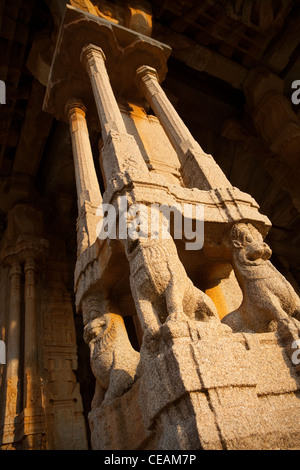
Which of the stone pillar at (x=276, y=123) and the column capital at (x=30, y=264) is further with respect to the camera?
the column capital at (x=30, y=264)

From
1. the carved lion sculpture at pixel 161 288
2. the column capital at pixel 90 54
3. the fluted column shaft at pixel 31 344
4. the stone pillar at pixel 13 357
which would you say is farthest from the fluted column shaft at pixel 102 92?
the stone pillar at pixel 13 357

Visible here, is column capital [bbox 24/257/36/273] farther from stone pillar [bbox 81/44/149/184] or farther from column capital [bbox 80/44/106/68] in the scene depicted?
column capital [bbox 80/44/106/68]

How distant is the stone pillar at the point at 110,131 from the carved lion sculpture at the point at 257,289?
3.90 ft

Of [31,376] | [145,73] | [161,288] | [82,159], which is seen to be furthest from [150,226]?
[31,376]

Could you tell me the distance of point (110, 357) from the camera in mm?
3104

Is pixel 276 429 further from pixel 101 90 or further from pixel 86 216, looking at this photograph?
pixel 101 90

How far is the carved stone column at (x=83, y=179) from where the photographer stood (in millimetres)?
4293

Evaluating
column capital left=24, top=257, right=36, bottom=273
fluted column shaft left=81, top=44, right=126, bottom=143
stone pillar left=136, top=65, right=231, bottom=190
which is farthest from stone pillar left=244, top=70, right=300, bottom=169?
column capital left=24, top=257, right=36, bottom=273

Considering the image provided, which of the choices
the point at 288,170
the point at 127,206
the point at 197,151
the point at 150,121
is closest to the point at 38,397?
the point at 127,206

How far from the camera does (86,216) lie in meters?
4.34

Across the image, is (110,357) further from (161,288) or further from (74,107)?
(74,107)

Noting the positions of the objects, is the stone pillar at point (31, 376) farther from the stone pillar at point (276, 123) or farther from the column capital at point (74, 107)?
the stone pillar at point (276, 123)

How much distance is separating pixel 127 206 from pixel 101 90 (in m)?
2.66

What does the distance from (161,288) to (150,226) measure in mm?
608
